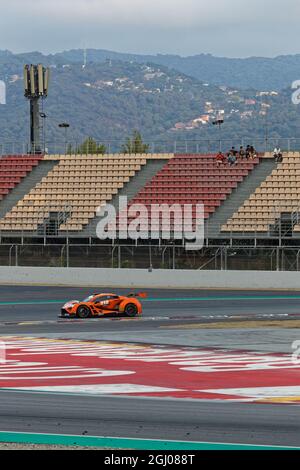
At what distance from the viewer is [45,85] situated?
73750 millimetres

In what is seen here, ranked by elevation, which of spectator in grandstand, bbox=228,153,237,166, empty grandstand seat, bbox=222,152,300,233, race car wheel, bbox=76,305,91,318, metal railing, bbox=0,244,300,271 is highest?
spectator in grandstand, bbox=228,153,237,166

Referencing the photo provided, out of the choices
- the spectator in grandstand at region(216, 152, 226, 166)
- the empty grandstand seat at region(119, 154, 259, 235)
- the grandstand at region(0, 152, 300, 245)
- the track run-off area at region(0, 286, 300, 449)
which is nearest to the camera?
the track run-off area at region(0, 286, 300, 449)

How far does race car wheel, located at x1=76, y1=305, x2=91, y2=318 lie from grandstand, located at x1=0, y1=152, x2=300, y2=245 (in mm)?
13961

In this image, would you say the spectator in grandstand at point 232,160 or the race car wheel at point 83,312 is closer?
the race car wheel at point 83,312

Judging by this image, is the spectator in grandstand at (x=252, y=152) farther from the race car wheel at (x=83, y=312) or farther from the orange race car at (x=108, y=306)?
the race car wheel at (x=83, y=312)

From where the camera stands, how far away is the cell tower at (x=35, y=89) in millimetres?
71688

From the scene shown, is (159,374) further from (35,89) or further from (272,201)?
(35,89)

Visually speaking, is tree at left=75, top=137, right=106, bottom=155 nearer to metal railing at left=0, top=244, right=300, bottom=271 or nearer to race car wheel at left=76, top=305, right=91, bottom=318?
metal railing at left=0, top=244, right=300, bottom=271

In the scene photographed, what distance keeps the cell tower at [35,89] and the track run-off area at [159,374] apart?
Answer: 3151cm

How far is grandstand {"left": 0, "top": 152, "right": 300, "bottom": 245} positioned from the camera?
5291cm

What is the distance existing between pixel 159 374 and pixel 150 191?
3496cm

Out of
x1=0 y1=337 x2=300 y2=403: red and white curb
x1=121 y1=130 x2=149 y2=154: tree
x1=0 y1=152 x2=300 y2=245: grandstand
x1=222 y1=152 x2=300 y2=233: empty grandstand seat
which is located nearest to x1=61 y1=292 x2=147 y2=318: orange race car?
x1=0 y1=337 x2=300 y2=403: red and white curb

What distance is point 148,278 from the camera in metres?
50.4

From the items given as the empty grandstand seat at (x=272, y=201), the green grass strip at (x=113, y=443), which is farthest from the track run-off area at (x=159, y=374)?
the empty grandstand seat at (x=272, y=201)
